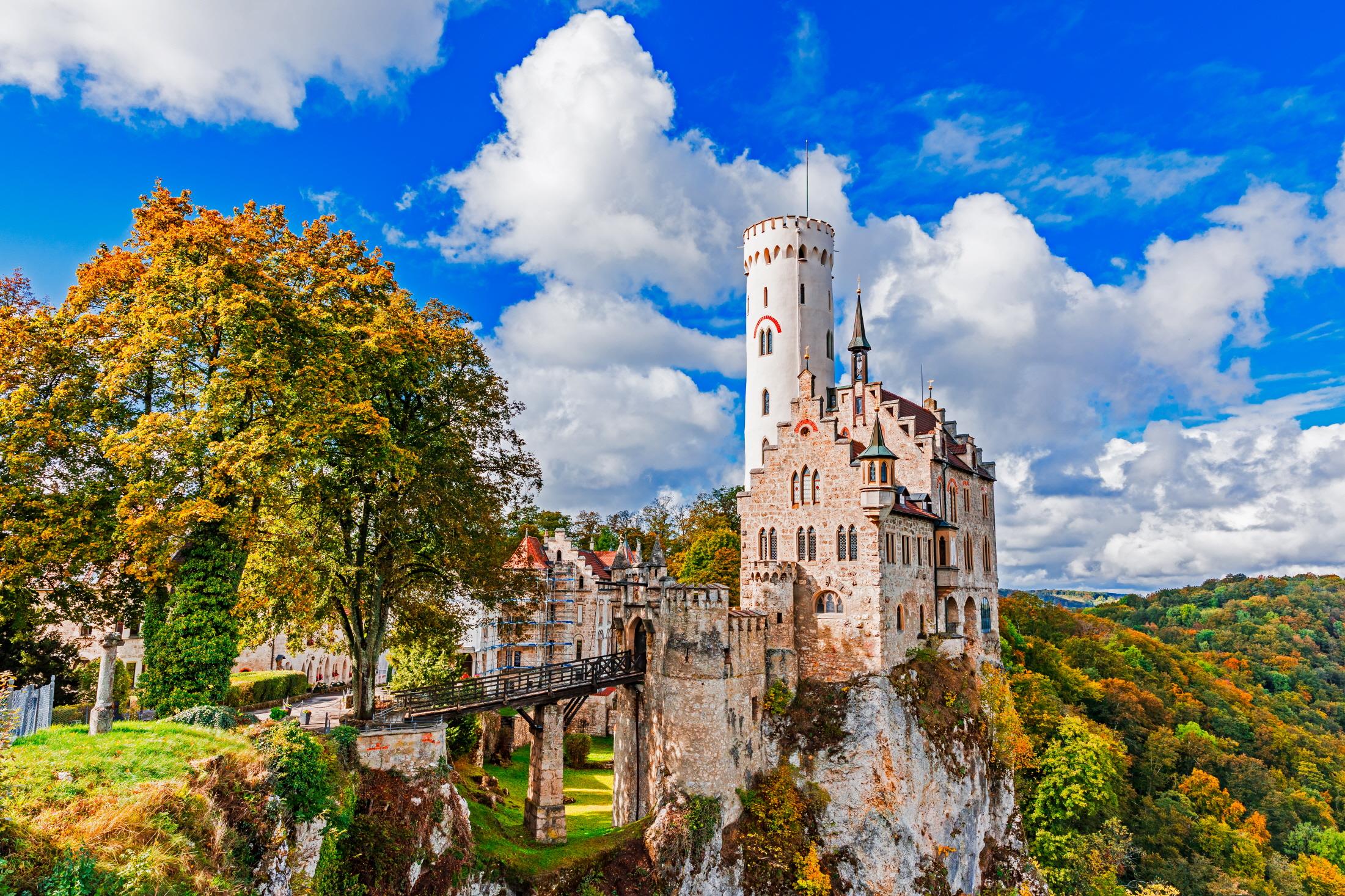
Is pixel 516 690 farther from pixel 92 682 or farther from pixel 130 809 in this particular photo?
pixel 92 682

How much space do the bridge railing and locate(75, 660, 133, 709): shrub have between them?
11.8m

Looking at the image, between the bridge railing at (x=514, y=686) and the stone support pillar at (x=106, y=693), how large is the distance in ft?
23.3

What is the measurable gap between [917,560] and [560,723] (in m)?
19.1

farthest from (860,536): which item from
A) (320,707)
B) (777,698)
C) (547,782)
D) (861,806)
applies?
(320,707)

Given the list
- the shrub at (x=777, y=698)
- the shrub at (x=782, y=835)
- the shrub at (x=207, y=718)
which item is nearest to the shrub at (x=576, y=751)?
the shrub at (x=782, y=835)

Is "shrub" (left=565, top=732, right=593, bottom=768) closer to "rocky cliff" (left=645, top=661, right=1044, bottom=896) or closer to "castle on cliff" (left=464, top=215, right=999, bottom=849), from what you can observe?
"castle on cliff" (left=464, top=215, right=999, bottom=849)

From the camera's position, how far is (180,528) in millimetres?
20312

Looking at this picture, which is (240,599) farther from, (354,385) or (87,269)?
(87,269)

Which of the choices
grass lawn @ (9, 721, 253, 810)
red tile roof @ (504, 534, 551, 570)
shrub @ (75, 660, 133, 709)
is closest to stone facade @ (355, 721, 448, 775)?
grass lawn @ (9, 721, 253, 810)

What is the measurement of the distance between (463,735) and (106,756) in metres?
21.9

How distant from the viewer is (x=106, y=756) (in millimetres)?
14797

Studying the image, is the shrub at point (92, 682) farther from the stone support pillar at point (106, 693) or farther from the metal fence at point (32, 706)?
the stone support pillar at point (106, 693)

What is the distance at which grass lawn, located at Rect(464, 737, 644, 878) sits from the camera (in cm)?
2453

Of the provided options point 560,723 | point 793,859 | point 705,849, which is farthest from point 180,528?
point 793,859
